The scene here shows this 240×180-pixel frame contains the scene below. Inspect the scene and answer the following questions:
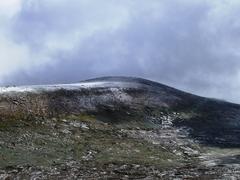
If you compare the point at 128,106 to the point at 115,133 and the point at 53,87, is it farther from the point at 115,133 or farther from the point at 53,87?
the point at 115,133

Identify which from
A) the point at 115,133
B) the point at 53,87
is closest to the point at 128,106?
the point at 53,87

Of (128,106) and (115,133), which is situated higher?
(128,106)

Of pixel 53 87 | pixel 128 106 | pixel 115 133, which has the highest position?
pixel 53 87

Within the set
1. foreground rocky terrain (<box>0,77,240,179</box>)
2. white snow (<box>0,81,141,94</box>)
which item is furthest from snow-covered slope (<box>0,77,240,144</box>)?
foreground rocky terrain (<box>0,77,240,179</box>)

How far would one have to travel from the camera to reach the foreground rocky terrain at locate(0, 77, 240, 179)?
5019cm

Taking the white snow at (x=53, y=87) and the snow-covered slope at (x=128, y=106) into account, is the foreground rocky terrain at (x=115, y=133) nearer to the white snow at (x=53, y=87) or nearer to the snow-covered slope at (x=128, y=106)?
the white snow at (x=53, y=87)

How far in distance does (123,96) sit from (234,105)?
2056 cm

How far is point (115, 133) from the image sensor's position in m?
66.9

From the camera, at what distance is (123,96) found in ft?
277

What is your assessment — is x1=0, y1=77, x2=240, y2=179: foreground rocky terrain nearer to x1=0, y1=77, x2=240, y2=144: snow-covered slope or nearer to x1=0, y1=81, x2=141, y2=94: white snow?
x1=0, y1=81, x2=141, y2=94: white snow

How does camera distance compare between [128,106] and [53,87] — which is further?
[128,106]

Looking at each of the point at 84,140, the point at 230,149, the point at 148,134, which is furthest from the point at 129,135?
the point at 230,149

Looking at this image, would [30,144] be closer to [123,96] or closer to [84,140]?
[84,140]

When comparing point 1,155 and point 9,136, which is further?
point 9,136
